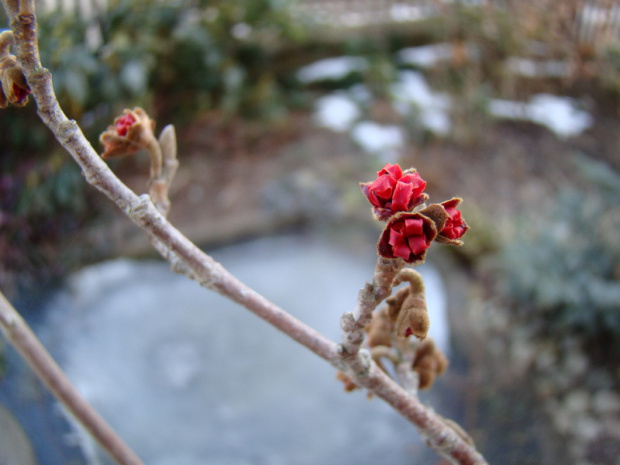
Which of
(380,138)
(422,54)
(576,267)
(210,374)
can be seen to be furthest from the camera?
(422,54)

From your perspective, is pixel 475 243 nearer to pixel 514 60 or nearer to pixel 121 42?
pixel 514 60

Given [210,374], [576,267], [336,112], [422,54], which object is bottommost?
[210,374]

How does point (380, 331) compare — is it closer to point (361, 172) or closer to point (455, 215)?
point (455, 215)

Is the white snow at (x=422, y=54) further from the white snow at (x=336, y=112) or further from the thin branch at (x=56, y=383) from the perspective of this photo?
the thin branch at (x=56, y=383)

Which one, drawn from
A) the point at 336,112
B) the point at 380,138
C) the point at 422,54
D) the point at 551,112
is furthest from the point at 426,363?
the point at 422,54

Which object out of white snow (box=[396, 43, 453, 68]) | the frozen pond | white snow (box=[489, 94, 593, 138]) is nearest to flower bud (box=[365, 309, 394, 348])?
the frozen pond

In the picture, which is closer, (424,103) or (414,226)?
(414,226)

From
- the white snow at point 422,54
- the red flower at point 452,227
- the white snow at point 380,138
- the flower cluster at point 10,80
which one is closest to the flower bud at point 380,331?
the red flower at point 452,227

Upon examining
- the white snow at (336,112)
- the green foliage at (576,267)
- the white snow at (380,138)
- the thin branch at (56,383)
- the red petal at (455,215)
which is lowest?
the thin branch at (56,383)
